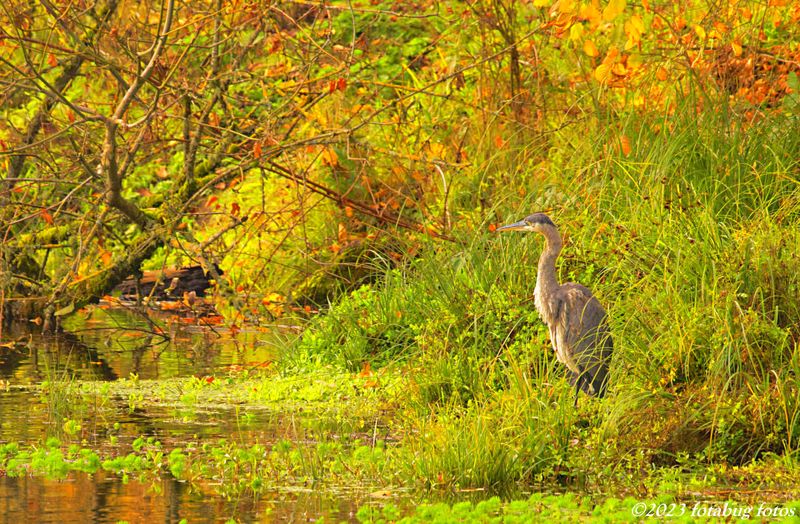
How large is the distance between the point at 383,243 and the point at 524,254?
3645 mm

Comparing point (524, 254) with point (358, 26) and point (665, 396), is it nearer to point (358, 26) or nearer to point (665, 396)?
point (665, 396)

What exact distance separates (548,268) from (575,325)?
60 centimetres

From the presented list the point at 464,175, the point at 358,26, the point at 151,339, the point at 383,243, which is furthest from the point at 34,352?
the point at 358,26

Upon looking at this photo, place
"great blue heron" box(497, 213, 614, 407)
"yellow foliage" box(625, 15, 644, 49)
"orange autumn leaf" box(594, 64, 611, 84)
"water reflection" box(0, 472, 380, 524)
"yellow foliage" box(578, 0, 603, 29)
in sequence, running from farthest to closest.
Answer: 1. "orange autumn leaf" box(594, 64, 611, 84)
2. "yellow foliage" box(625, 15, 644, 49)
3. "yellow foliage" box(578, 0, 603, 29)
4. "great blue heron" box(497, 213, 614, 407)
5. "water reflection" box(0, 472, 380, 524)

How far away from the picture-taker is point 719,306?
8.62 m

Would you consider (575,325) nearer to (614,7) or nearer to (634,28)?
(614,7)

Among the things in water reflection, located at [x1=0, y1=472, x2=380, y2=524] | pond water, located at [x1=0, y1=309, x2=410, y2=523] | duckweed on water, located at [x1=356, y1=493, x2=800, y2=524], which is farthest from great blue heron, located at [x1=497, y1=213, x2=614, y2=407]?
water reflection, located at [x1=0, y1=472, x2=380, y2=524]

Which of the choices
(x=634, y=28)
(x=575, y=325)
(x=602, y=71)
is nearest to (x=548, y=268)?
(x=575, y=325)

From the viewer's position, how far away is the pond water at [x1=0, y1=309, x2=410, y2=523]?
693 centimetres

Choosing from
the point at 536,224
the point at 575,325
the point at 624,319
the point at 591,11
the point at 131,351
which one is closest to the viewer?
the point at 575,325

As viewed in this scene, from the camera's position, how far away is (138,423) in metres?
9.63

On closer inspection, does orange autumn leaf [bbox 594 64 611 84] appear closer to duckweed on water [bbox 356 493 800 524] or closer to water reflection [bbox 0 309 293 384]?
water reflection [bbox 0 309 293 384]

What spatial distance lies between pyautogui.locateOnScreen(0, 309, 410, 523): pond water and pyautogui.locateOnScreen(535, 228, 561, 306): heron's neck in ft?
5.90

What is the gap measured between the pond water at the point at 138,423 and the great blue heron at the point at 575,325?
1.74m
